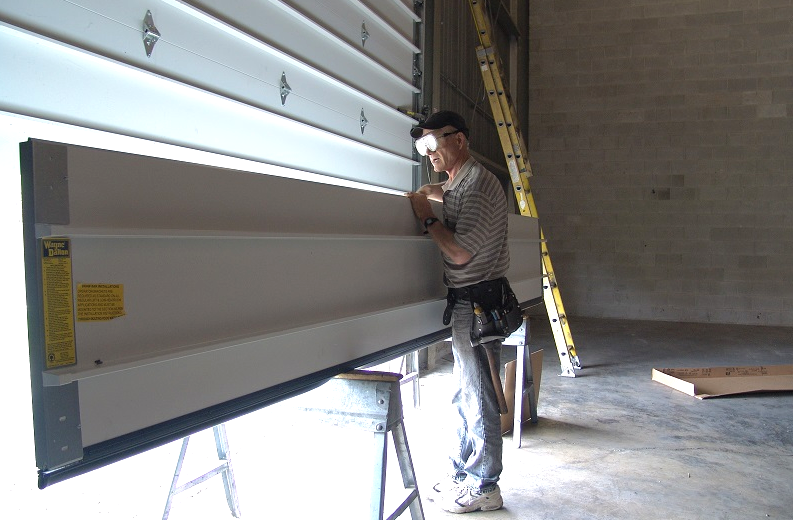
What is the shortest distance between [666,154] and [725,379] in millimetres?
5409

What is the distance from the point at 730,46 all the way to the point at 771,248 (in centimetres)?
333

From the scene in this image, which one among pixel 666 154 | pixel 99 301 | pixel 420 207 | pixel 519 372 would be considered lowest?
pixel 519 372

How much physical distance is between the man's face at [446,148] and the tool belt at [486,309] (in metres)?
0.58

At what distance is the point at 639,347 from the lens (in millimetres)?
8148

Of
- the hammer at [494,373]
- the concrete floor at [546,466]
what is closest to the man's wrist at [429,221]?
the hammer at [494,373]

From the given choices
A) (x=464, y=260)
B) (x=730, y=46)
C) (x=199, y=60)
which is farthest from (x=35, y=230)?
(x=730, y=46)

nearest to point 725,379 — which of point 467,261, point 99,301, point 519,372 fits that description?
point 519,372

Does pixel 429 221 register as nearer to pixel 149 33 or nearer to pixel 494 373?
pixel 494 373

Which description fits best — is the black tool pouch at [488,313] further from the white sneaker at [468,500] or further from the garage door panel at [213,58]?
the garage door panel at [213,58]

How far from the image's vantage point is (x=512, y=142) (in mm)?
6422

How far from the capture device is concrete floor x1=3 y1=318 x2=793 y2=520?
3.12 metres

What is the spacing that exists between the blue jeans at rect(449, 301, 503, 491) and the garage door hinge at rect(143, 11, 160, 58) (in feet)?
5.75

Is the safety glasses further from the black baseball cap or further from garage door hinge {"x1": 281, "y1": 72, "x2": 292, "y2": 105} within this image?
garage door hinge {"x1": 281, "y1": 72, "x2": 292, "y2": 105}

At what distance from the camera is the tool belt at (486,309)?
9.19ft
